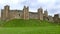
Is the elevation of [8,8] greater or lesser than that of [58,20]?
greater

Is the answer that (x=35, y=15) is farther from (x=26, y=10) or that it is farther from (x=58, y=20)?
(x=58, y=20)

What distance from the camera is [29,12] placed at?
102 m

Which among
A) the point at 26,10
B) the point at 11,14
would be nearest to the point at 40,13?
the point at 26,10

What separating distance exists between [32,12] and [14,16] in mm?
10490

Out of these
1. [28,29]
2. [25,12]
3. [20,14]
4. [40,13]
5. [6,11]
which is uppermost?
[6,11]

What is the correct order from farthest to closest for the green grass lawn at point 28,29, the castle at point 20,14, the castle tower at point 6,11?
the castle tower at point 6,11 → the castle at point 20,14 → the green grass lawn at point 28,29

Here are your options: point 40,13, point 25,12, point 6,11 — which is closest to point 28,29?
point 25,12

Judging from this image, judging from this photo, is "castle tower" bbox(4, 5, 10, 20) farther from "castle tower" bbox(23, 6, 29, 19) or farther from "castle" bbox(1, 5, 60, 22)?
"castle tower" bbox(23, 6, 29, 19)

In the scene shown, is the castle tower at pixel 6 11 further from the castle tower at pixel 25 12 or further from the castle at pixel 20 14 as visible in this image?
the castle tower at pixel 25 12

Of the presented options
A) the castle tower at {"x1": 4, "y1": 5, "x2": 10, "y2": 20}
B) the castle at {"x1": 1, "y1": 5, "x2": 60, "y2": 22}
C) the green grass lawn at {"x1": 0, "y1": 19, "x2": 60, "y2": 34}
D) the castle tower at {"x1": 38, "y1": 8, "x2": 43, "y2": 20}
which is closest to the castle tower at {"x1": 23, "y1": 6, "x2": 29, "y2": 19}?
the castle at {"x1": 1, "y1": 5, "x2": 60, "y2": 22}

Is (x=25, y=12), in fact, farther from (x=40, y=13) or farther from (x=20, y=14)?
(x=40, y=13)

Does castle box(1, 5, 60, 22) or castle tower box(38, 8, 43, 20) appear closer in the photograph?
castle box(1, 5, 60, 22)

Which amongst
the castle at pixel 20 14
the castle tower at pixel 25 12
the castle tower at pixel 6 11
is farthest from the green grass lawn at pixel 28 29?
the castle tower at pixel 6 11

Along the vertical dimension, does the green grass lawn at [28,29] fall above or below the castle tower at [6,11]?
below
